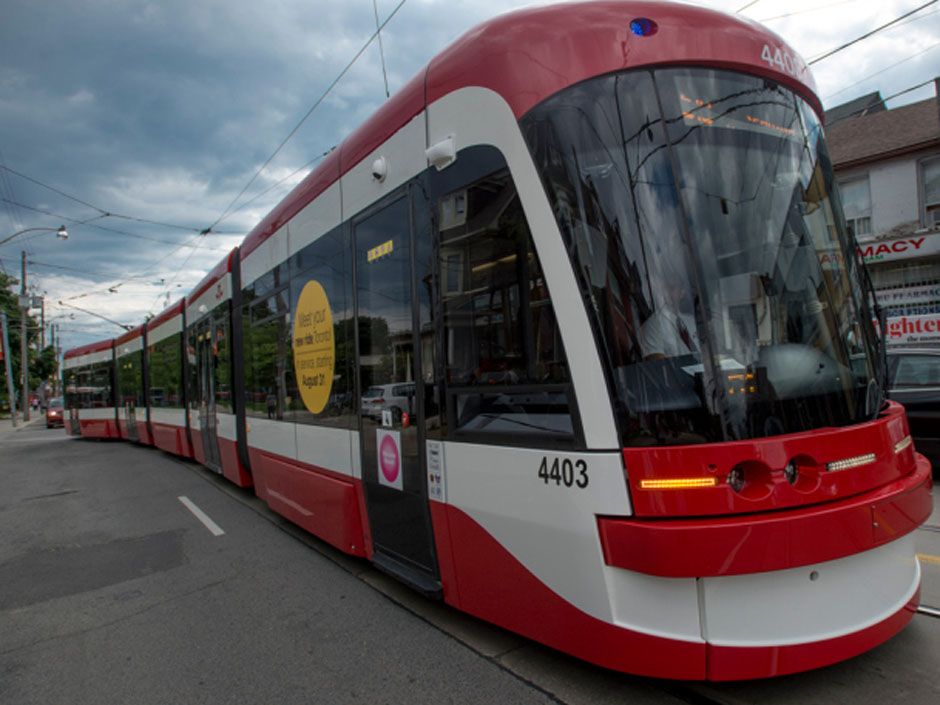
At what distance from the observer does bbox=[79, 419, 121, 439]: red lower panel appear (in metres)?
20.2

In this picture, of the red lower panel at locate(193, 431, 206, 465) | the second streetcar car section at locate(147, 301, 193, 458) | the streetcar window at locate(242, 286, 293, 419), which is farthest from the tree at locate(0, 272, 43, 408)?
the streetcar window at locate(242, 286, 293, 419)

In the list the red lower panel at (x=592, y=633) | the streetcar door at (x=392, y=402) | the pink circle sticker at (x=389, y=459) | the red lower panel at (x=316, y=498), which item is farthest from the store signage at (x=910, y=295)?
the red lower panel at (x=592, y=633)

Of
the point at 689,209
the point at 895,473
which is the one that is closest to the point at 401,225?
the point at 689,209

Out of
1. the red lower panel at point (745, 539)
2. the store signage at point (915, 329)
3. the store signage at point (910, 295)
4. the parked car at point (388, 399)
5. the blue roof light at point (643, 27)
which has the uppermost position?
the blue roof light at point (643, 27)

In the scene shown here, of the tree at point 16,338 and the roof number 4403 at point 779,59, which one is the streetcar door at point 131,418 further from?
the tree at point 16,338

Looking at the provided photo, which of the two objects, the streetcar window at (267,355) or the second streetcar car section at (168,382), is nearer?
the streetcar window at (267,355)

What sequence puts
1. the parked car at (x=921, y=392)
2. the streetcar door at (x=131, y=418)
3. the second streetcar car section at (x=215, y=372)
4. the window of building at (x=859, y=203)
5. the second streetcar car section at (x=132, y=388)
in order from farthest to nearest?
the streetcar door at (x=131, y=418), the second streetcar car section at (x=132, y=388), the window of building at (x=859, y=203), the second streetcar car section at (x=215, y=372), the parked car at (x=921, y=392)

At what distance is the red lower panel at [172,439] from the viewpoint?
41.7ft

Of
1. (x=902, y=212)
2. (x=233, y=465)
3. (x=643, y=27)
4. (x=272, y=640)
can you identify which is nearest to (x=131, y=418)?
(x=233, y=465)

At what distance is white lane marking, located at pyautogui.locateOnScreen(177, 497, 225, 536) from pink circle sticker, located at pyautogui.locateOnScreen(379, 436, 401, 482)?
352 centimetres

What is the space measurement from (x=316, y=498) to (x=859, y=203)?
57.4 ft

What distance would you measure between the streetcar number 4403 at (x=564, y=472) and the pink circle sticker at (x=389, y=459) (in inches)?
57.0

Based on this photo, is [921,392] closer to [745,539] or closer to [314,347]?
[745,539]

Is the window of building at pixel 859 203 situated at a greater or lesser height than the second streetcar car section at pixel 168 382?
greater
